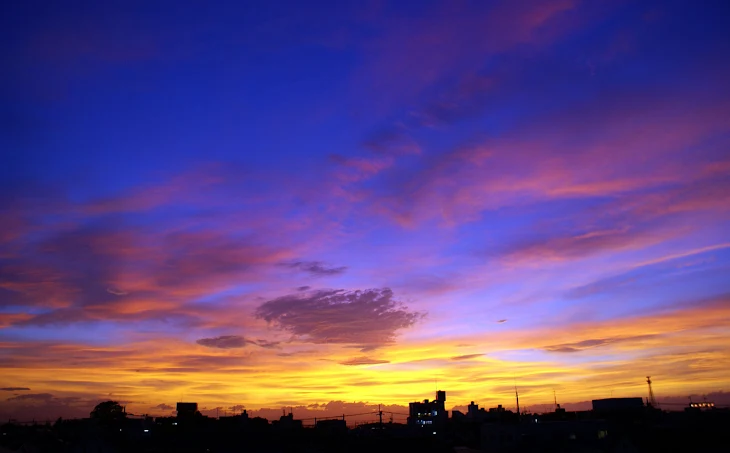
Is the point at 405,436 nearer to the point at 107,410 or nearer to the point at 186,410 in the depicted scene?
the point at 186,410

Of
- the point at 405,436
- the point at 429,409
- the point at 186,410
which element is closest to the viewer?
the point at 405,436

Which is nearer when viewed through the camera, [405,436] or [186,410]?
[405,436]

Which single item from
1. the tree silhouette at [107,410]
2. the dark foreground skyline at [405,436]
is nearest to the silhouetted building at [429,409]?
the dark foreground skyline at [405,436]

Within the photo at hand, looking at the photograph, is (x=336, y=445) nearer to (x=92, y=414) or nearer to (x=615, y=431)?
(x=615, y=431)

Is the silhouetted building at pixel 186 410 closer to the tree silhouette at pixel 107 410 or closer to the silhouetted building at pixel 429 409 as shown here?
the tree silhouette at pixel 107 410

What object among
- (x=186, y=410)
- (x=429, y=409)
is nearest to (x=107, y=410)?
(x=186, y=410)

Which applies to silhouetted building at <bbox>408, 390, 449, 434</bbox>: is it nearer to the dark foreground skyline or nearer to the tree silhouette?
the dark foreground skyline

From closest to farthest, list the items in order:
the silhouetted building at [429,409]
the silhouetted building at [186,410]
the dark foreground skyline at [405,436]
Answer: the dark foreground skyline at [405,436] → the silhouetted building at [186,410] → the silhouetted building at [429,409]

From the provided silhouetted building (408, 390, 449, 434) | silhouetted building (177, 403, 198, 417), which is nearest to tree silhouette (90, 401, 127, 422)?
silhouetted building (177, 403, 198, 417)

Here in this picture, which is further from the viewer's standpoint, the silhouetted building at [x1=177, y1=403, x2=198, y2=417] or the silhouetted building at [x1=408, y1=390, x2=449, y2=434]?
the silhouetted building at [x1=408, y1=390, x2=449, y2=434]

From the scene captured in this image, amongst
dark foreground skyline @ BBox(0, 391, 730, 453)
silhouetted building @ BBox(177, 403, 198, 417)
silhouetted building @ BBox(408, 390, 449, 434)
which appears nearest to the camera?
dark foreground skyline @ BBox(0, 391, 730, 453)

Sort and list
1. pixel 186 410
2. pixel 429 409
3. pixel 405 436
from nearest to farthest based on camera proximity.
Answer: pixel 405 436 → pixel 186 410 → pixel 429 409

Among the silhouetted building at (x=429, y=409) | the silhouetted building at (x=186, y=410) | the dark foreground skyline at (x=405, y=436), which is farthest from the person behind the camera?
the silhouetted building at (x=429, y=409)

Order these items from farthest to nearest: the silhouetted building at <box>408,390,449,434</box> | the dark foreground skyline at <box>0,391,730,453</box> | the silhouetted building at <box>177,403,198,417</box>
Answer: the silhouetted building at <box>408,390,449,434</box>
the silhouetted building at <box>177,403,198,417</box>
the dark foreground skyline at <box>0,391,730,453</box>
